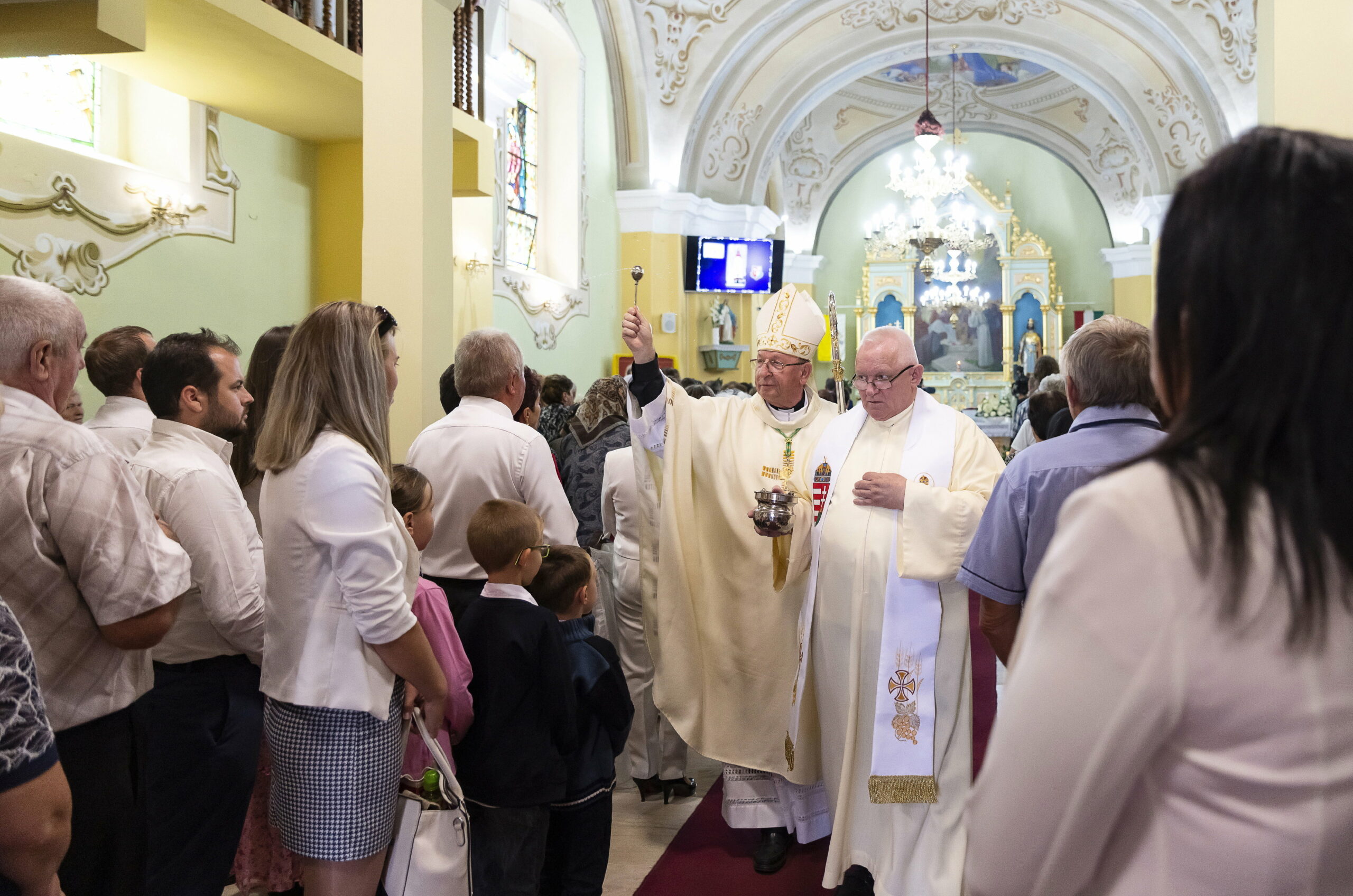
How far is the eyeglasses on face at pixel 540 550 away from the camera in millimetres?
2719

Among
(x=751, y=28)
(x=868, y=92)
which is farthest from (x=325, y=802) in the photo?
(x=868, y=92)

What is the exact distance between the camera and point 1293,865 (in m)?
0.90

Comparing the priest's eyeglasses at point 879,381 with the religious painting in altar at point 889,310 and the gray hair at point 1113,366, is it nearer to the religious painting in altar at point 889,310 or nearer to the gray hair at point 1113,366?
the gray hair at point 1113,366

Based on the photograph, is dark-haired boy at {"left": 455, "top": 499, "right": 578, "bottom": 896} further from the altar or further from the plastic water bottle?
the altar

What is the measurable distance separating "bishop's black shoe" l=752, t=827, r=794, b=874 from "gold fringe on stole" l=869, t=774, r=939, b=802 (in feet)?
2.15

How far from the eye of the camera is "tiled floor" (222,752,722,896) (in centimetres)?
355

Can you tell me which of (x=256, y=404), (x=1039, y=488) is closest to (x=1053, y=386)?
(x=1039, y=488)

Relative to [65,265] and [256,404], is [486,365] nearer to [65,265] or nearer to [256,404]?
[256,404]

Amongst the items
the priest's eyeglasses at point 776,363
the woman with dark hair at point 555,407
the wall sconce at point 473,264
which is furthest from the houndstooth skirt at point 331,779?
the wall sconce at point 473,264

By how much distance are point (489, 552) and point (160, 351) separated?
94 centimetres

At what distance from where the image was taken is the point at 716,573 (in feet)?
13.2

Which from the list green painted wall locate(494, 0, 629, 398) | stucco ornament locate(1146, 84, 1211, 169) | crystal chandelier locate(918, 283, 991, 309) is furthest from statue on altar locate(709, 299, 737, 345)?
stucco ornament locate(1146, 84, 1211, 169)

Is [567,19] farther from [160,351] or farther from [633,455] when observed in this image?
[160,351]

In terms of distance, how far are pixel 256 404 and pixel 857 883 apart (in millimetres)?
2306
